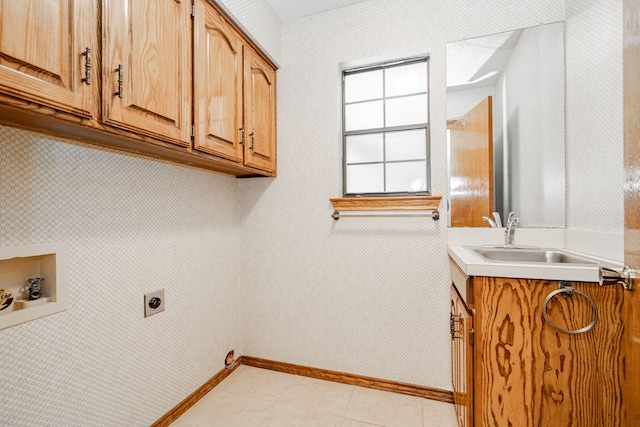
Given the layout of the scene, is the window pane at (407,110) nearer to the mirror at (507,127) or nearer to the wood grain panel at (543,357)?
the mirror at (507,127)

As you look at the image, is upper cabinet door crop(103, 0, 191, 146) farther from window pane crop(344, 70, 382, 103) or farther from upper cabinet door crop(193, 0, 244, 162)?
window pane crop(344, 70, 382, 103)

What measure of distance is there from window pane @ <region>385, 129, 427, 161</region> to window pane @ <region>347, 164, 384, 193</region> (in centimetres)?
13

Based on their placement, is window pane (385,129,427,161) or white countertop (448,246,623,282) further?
window pane (385,129,427,161)

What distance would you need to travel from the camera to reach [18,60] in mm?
782

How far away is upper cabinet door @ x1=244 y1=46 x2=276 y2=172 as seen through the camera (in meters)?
1.85

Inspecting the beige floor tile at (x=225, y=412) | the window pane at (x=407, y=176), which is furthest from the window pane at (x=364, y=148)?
the beige floor tile at (x=225, y=412)

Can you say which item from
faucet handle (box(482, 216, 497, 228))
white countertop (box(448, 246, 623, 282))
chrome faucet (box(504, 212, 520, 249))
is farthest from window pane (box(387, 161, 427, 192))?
white countertop (box(448, 246, 623, 282))

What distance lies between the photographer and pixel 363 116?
7.12 ft

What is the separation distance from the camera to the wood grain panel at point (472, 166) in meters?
1.80

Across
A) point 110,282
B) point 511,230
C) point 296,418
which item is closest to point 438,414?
point 296,418

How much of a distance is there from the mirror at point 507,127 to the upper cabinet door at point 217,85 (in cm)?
130

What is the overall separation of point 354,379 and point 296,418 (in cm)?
50

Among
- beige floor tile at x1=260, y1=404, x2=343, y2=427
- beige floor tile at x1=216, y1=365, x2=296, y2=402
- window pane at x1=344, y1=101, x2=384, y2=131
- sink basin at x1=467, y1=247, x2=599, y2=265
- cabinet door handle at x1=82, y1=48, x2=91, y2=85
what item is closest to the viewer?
cabinet door handle at x1=82, y1=48, x2=91, y2=85

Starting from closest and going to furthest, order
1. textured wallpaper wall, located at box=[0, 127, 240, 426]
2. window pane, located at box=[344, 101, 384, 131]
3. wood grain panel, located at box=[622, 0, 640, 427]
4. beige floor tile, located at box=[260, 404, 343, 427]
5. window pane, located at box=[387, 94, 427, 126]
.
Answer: wood grain panel, located at box=[622, 0, 640, 427]
textured wallpaper wall, located at box=[0, 127, 240, 426]
beige floor tile, located at box=[260, 404, 343, 427]
window pane, located at box=[387, 94, 427, 126]
window pane, located at box=[344, 101, 384, 131]
